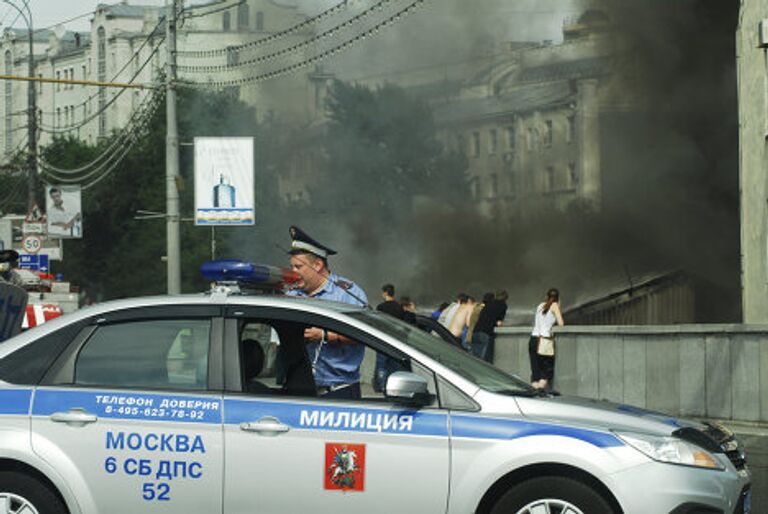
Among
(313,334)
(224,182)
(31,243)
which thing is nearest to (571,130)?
(224,182)

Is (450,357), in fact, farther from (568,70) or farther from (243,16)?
(243,16)

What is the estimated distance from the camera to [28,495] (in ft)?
24.3

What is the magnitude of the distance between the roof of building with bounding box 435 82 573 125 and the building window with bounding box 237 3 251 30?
566cm

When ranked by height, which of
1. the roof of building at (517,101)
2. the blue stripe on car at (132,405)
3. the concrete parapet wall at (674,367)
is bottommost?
the concrete parapet wall at (674,367)

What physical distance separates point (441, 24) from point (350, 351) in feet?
109

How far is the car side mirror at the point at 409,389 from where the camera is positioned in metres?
7.03

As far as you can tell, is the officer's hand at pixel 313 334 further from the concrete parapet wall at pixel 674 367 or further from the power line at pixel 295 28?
the power line at pixel 295 28

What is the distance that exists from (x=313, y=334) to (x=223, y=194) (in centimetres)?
2483

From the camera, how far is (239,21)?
138 feet

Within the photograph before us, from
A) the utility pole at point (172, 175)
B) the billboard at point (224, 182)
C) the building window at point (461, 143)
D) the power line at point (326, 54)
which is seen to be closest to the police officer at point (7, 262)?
the utility pole at point (172, 175)

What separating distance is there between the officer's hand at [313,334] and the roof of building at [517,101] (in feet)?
107

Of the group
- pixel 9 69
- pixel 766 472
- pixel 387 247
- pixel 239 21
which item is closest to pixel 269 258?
pixel 387 247

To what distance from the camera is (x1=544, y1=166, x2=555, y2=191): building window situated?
40375 mm

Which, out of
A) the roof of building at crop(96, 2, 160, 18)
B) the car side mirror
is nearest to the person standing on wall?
the car side mirror
